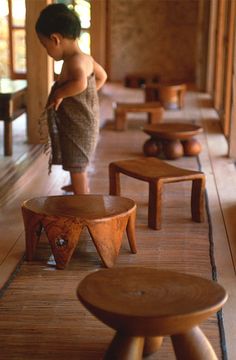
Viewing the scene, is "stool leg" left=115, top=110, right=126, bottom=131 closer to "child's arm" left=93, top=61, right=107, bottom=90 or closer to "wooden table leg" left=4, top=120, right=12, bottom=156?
"wooden table leg" left=4, top=120, right=12, bottom=156

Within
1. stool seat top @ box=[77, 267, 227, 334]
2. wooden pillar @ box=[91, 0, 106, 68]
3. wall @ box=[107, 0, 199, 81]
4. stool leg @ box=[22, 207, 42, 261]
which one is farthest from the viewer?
wall @ box=[107, 0, 199, 81]

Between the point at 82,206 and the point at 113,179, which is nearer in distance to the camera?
the point at 82,206

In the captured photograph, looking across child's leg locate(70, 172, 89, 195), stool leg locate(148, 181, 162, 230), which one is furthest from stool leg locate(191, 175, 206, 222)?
child's leg locate(70, 172, 89, 195)

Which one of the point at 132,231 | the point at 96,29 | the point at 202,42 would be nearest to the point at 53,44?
the point at 132,231

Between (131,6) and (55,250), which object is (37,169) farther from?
(131,6)

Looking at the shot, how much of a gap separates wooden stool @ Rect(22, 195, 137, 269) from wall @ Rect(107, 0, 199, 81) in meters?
9.04

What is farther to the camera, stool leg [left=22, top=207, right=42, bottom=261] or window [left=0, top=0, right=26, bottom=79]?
window [left=0, top=0, right=26, bottom=79]

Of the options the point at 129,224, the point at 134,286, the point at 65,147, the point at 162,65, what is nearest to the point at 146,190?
the point at 65,147

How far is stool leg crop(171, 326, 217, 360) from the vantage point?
220cm

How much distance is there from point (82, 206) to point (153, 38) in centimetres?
925

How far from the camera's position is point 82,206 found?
11.1 feet

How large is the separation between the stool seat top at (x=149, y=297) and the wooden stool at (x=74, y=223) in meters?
0.80

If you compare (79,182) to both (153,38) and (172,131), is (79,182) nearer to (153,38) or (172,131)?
(172,131)

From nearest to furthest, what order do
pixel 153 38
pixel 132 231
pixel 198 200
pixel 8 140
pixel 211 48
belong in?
1. pixel 132 231
2. pixel 198 200
3. pixel 8 140
4. pixel 211 48
5. pixel 153 38
